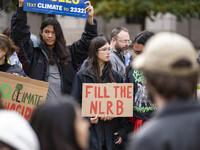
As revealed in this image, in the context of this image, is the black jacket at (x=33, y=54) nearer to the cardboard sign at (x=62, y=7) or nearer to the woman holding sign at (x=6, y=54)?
the woman holding sign at (x=6, y=54)

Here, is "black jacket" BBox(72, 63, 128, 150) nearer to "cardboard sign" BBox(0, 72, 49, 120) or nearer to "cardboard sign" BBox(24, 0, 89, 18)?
"cardboard sign" BBox(0, 72, 49, 120)

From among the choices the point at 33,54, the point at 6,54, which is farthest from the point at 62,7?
the point at 6,54

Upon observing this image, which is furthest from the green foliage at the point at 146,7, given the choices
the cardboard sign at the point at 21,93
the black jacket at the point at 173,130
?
the black jacket at the point at 173,130

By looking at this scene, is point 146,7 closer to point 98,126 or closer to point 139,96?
point 139,96

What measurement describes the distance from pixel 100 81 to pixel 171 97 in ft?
9.66

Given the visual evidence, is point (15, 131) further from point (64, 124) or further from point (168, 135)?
point (168, 135)

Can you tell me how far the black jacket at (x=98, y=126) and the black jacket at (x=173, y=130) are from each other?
279cm

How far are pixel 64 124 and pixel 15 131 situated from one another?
0.84 feet

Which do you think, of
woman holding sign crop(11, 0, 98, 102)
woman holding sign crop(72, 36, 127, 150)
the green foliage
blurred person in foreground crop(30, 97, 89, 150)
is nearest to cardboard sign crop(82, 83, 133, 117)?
woman holding sign crop(72, 36, 127, 150)

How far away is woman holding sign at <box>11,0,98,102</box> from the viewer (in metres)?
5.26

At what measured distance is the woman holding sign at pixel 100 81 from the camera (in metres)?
5.14

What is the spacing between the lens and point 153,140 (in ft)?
7.38

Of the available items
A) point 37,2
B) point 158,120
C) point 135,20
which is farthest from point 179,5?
point 158,120

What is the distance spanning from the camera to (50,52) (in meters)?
5.46
